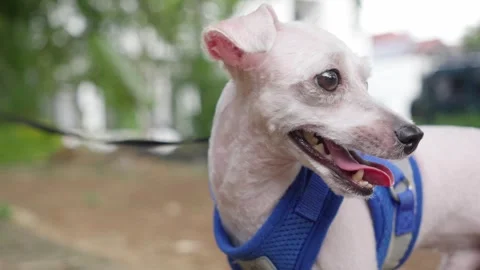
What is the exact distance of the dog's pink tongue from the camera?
5.11ft

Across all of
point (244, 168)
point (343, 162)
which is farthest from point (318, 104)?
point (244, 168)

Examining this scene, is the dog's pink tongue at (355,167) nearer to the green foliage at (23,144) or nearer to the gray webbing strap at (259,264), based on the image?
the gray webbing strap at (259,264)

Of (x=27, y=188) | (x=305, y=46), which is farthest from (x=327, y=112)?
(x=27, y=188)

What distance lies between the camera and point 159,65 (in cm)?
940

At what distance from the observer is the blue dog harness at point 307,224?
1.63 metres

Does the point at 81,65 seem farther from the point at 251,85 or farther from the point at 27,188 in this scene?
the point at 251,85

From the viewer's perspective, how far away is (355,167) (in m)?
1.56

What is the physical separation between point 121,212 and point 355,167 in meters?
4.06

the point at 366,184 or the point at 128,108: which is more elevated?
the point at 366,184

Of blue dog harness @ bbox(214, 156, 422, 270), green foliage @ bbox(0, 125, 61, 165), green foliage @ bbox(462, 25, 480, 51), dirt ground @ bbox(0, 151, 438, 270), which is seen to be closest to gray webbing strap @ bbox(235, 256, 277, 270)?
blue dog harness @ bbox(214, 156, 422, 270)

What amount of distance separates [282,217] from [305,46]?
18.5 inches

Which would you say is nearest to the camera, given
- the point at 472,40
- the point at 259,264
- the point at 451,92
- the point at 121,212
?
the point at 259,264

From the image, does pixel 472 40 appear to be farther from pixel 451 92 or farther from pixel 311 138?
pixel 311 138

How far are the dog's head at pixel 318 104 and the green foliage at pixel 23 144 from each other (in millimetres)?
8259
